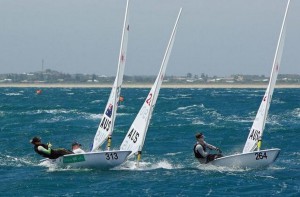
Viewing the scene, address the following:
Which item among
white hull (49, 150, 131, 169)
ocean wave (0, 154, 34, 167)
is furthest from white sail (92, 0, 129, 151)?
ocean wave (0, 154, 34, 167)

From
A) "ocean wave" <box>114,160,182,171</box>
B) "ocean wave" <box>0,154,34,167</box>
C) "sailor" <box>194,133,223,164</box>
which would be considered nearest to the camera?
"sailor" <box>194,133,223,164</box>

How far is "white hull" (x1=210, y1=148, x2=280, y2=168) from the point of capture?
2814 centimetres

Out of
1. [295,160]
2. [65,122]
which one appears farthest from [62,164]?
[65,122]

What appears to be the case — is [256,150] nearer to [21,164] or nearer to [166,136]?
[21,164]

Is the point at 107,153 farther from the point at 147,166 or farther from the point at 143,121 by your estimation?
the point at 147,166

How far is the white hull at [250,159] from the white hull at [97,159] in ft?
11.3

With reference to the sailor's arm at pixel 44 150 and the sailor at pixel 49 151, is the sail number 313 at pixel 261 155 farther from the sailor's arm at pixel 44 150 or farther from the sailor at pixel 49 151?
the sailor's arm at pixel 44 150

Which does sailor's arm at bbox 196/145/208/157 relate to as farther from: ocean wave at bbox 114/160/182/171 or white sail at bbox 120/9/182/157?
white sail at bbox 120/9/182/157

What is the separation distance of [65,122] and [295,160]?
25.8 m

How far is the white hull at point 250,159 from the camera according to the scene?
2814 centimetres

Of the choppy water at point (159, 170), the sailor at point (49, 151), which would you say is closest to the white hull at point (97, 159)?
the choppy water at point (159, 170)

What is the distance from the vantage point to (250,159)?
28.2 metres

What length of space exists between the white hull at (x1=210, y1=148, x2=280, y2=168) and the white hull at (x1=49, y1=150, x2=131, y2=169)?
136 inches

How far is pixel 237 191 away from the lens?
24328mm
